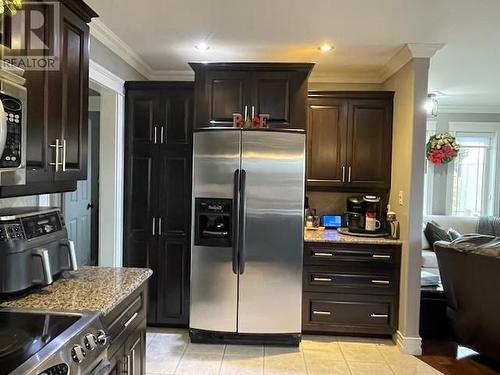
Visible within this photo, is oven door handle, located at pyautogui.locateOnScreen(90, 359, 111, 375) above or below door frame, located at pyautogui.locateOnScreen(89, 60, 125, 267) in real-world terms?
below

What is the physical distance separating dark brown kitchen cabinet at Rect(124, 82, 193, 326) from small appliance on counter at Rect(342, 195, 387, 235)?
5.22 ft

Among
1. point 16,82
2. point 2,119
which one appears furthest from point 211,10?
point 2,119

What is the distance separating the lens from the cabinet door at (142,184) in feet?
11.6

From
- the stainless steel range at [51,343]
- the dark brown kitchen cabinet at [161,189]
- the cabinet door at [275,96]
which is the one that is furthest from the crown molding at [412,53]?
the stainless steel range at [51,343]

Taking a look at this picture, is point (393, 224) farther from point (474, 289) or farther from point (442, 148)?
point (442, 148)

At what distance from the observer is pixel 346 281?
3443mm

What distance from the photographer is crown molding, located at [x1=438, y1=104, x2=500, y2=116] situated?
18.5 feet

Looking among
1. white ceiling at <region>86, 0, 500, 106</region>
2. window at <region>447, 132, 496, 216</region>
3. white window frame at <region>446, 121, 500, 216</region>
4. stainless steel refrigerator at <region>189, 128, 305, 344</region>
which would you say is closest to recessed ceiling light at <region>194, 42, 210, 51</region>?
white ceiling at <region>86, 0, 500, 106</region>

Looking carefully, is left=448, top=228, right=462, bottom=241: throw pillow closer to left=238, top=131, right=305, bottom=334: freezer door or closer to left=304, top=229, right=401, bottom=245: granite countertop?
left=304, top=229, right=401, bottom=245: granite countertop

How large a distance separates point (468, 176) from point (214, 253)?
4.50m

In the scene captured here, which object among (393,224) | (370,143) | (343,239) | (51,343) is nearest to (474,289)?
(393,224)

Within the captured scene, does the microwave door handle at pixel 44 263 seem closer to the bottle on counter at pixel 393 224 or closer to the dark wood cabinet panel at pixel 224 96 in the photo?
the dark wood cabinet panel at pixel 224 96

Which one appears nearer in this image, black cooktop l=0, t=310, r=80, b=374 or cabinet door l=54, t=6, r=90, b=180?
black cooktop l=0, t=310, r=80, b=374

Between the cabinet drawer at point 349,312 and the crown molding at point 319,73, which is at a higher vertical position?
the crown molding at point 319,73
